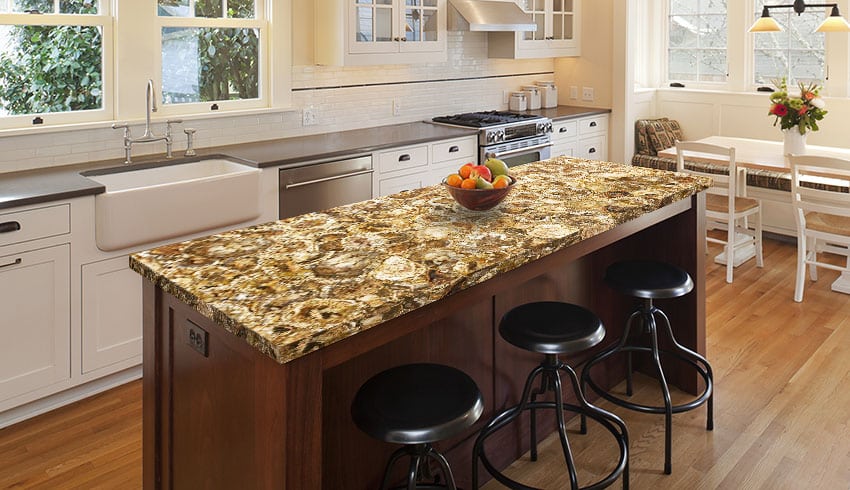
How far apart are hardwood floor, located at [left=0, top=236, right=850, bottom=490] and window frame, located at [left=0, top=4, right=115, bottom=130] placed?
1.37m

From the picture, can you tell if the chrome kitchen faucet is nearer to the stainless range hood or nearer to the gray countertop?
the gray countertop

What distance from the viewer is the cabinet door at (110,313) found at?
10.6 feet

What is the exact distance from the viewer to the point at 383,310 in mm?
1685

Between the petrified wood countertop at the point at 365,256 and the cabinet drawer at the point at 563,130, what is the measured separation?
2.89 meters

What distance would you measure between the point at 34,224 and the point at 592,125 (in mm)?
4533

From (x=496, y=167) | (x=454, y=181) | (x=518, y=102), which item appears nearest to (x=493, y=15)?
(x=518, y=102)

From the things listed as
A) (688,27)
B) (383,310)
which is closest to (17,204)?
(383,310)

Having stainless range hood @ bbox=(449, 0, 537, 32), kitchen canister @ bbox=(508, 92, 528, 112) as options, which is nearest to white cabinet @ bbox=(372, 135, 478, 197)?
stainless range hood @ bbox=(449, 0, 537, 32)

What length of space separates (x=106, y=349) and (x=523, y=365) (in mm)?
1901

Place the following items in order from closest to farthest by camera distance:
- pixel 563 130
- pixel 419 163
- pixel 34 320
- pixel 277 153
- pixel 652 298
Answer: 1. pixel 652 298
2. pixel 34 320
3. pixel 277 153
4. pixel 419 163
5. pixel 563 130

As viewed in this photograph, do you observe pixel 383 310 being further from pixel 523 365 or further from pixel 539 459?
pixel 539 459

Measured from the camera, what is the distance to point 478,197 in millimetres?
2490

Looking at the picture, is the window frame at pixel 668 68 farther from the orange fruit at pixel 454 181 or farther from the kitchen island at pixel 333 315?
the orange fruit at pixel 454 181

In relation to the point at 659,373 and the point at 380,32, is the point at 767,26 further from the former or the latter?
the point at 659,373
